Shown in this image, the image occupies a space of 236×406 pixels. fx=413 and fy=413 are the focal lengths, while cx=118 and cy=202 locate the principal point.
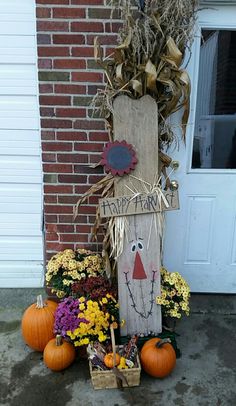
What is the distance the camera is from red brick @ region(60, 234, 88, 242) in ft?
10.5

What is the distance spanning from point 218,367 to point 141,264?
895 millimetres

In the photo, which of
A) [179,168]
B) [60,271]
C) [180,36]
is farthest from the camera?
[179,168]

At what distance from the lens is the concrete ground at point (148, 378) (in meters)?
2.55

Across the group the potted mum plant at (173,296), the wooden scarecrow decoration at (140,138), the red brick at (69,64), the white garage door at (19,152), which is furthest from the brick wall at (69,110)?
the potted mum plant at (173,296)

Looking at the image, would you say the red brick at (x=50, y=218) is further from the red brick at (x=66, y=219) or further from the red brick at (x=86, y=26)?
the red brick at (x=86, y=26)

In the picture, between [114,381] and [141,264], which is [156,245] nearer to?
[141,264]

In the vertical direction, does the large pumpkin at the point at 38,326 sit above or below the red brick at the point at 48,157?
below

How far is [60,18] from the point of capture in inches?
109

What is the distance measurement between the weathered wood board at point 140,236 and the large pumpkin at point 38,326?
0.52 metres

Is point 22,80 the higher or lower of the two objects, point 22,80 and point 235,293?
the higher

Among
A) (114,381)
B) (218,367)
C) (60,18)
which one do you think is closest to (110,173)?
(60,18)

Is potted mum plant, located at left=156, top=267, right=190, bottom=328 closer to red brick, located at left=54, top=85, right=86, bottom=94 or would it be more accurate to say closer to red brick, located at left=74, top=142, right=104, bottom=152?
red brick, located at left=74, top=142, right=104, bottom=152

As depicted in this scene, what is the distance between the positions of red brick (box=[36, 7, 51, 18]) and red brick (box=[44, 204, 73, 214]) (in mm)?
1325

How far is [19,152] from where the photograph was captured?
134 inches
